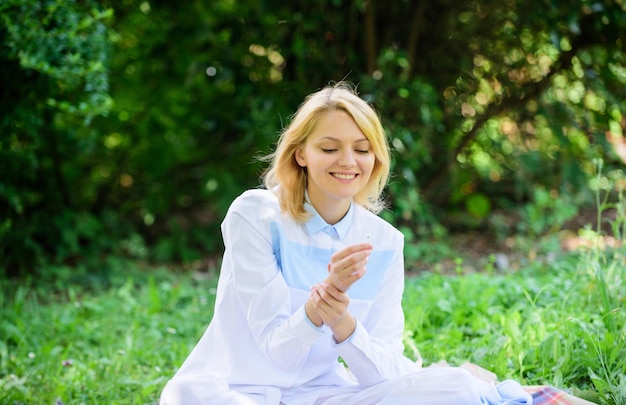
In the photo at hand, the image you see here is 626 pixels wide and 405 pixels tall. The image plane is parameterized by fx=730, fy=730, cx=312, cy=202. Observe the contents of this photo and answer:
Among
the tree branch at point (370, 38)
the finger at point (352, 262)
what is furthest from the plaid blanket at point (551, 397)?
the tree branch at point (370, 38)

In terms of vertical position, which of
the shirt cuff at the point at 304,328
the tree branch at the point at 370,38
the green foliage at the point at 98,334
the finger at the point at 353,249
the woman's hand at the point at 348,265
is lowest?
the green foliage at the point at 98,334

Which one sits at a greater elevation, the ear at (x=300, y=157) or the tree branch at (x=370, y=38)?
the tree branch at (x=370, y=38)

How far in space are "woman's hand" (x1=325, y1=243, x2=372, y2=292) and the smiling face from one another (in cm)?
40

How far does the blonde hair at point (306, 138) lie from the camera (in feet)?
7.90

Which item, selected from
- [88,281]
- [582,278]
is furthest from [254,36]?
[582,278]

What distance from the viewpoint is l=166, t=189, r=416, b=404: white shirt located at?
2291 millimetres

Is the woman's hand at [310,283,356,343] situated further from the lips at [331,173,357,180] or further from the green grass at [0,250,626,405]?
the green grass at [0,250,626,405]

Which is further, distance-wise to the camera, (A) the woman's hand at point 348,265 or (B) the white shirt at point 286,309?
(B) the white shirt at point 286,309

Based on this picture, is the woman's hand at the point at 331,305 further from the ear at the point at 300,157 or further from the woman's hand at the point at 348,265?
the ear at the point at 300,157

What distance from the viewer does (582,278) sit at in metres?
3.71

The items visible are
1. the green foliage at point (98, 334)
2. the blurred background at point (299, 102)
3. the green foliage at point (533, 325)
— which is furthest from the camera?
the blurred background at point (299, 102)

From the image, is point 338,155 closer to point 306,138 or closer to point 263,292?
point 306,138

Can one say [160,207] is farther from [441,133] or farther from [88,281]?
[441,133]

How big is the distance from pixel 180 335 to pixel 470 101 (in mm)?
3136
